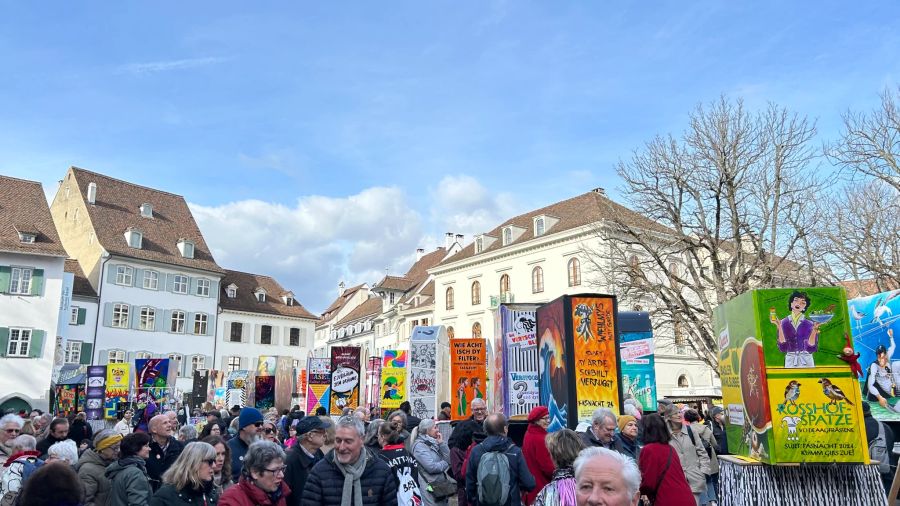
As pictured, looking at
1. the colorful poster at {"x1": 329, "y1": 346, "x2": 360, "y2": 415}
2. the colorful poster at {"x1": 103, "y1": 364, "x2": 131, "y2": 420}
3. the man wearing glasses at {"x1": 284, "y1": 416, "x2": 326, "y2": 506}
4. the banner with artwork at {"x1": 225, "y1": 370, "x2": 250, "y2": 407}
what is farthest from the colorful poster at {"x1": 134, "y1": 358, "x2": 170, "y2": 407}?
the man wearing glasses at {"x1": 284, "y1": 416, "x2": 326, "y2": 506}

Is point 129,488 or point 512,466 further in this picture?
point 512,466

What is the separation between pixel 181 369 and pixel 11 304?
13.2 m

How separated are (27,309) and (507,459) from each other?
38.3 meters

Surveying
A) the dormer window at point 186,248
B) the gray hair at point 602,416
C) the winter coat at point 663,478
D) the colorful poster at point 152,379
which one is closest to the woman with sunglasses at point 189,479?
the winter coat at point 663,478

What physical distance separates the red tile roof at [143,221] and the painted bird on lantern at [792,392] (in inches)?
1798

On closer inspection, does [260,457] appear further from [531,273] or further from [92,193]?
[92,193]

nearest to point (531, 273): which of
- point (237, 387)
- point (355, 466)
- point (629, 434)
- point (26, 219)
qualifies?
point (237, 387)

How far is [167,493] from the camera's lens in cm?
493

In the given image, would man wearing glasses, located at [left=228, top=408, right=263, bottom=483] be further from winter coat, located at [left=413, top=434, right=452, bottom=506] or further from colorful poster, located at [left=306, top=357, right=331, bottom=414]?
colorful poster, located at [left=306, top=357, right=331, bottom=414]

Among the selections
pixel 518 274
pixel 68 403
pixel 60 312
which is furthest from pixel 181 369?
pixel 518 274

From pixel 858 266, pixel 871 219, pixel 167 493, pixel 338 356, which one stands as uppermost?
pixel 871 219

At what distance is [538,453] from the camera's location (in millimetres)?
7094

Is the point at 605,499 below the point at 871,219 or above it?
below

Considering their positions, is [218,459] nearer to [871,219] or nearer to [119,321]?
[871,219]
